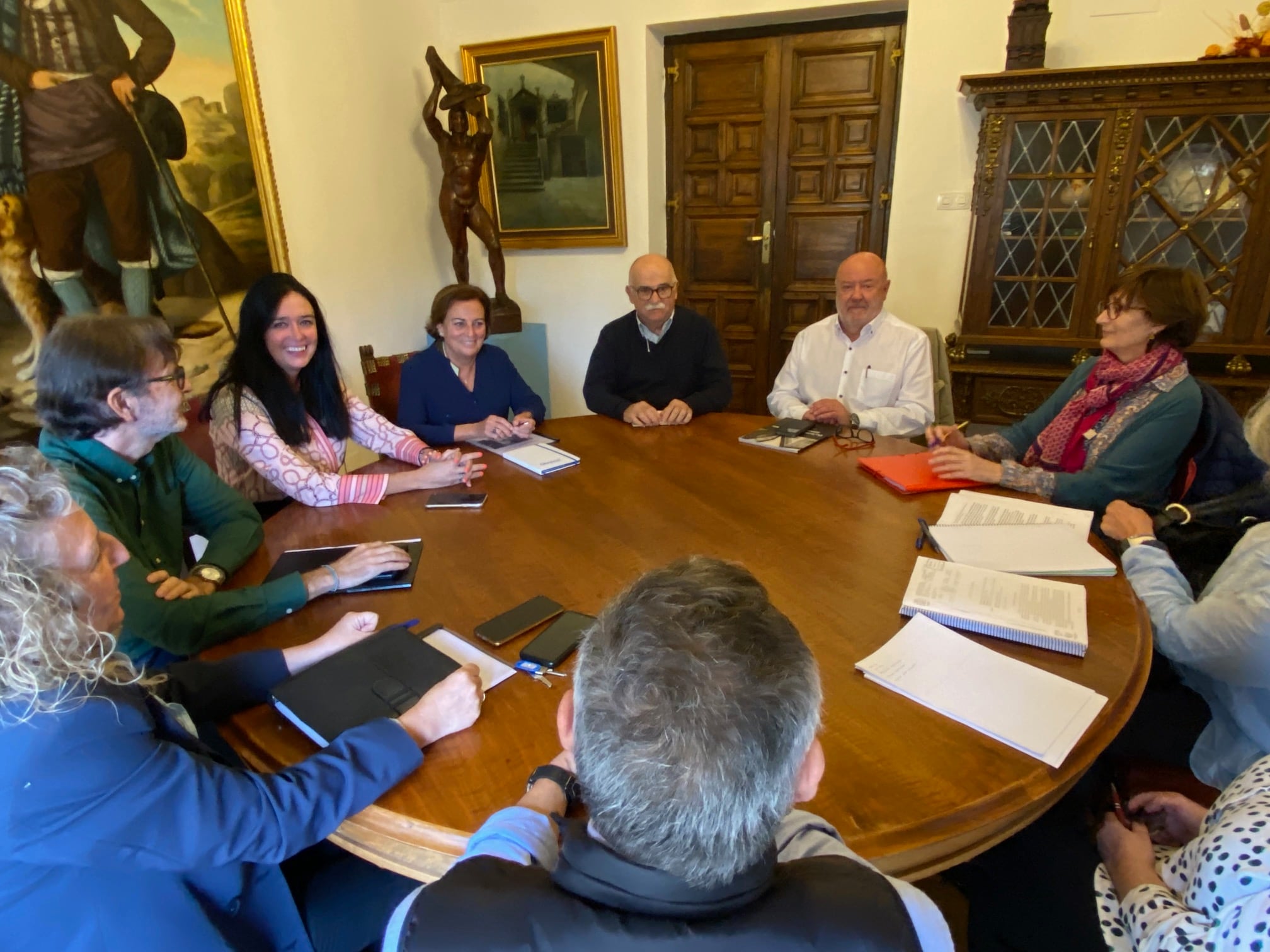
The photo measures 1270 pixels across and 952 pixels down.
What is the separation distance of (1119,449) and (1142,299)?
0.37 m

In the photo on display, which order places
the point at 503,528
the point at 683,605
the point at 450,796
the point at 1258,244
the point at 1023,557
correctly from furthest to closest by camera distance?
the point at 1258,244, the point at 503,528, the point at 1023,557, the point at 450,796, the point at 683,605

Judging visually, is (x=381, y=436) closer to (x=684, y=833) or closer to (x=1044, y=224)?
(x=684, y=833)

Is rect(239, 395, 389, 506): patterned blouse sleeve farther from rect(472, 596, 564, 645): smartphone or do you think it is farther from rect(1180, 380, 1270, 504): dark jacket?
rect(1180, 380, 1270, 504): dark jacket

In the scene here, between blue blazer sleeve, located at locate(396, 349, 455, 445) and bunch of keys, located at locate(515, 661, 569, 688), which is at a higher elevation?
blue blazer sleeve, located at locate(396, 349, 455, 445)

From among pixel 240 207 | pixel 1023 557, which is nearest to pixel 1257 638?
pixel 1023 557

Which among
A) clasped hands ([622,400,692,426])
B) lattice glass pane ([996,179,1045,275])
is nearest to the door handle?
lattice glass pane ([996,179,1045,275])

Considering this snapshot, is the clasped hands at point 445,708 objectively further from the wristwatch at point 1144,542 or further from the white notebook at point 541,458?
the wristwatch at point 1144,542

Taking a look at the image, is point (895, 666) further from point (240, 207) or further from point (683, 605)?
point (240, 207)

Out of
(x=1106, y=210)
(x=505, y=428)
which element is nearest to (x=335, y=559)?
(x=505, y=428)

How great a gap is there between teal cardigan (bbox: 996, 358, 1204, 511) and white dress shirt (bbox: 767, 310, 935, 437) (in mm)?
704

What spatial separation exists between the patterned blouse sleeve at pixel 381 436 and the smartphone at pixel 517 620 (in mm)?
960

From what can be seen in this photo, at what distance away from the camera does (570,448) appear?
2.19 metres

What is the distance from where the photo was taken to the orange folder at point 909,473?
1.77 metres

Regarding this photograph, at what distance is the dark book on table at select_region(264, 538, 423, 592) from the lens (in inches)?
54.5
